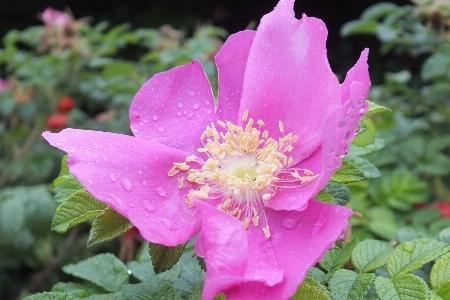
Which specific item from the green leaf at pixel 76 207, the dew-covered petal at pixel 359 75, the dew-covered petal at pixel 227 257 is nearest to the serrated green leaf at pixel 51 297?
the green leaf at pixel 76 207

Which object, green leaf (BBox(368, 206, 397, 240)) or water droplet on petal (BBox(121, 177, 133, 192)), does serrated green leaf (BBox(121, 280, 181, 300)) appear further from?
green leaf (BBox(368, 206, 397, 240))

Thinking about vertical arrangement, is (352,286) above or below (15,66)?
above

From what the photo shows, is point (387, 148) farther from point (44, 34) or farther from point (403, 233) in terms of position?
point (44, 34)

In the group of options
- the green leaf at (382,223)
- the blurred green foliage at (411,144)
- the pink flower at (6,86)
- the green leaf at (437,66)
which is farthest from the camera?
the pink flower at (6,86)

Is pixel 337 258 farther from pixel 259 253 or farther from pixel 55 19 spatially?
pixel 55 19

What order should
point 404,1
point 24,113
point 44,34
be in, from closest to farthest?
1. point 24,113
2. point 44,34
3. point 404,1

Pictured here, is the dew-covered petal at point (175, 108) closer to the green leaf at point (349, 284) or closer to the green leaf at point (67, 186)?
the green leaf at point (67, 186)

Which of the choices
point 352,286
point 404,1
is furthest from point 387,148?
point 404,1
